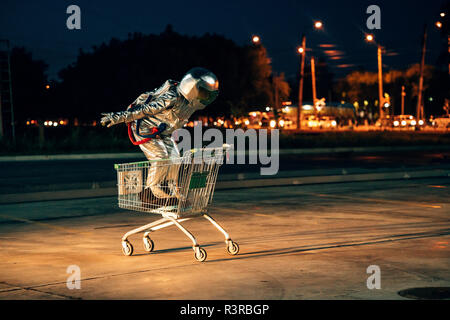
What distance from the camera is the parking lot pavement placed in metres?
6.38

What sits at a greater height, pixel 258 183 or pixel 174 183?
pixel 174 183

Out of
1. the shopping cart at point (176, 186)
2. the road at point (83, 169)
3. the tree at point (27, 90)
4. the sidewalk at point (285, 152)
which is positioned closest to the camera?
the shopping cart at point (176, 186)

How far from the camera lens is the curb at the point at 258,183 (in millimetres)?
14453

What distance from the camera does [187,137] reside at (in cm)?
3747

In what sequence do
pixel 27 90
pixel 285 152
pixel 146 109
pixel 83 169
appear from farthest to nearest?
pixel 27 90 < pixel 285 152 < pixel 83 169 < pixel 146 109

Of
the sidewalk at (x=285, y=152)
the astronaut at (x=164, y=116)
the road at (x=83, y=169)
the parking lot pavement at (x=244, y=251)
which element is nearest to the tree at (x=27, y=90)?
the sidewalk at (x=285, y=152)

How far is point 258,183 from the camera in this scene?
17.7m

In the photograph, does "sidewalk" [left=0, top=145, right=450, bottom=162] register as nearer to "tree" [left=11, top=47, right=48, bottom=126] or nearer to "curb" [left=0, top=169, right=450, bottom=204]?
"curb" [left=0, top=169, right=450, bottom=204]

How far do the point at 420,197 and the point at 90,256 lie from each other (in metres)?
8.46

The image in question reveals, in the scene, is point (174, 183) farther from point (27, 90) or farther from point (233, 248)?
point (27, 90)

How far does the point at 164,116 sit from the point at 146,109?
271 mm

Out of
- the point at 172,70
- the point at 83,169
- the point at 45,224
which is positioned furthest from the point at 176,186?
the point at 172,70

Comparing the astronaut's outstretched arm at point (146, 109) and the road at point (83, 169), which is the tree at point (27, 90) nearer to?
the road at point (83, 169)
